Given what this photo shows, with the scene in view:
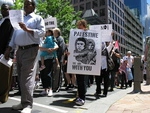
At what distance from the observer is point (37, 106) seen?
547cm

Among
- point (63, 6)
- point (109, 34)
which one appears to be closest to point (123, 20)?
point (63, 6)

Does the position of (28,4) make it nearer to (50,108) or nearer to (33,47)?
(33,47)

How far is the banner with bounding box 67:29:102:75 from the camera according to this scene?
6.12 meters

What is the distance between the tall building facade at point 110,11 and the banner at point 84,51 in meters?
88.1

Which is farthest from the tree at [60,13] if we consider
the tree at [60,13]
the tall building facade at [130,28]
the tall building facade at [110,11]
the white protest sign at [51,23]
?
the tall building facade at [130,28]

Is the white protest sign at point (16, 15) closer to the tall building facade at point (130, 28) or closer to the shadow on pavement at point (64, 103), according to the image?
the shadow on pavement at point (64, 103)

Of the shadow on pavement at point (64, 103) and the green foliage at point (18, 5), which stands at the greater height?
the green foliage at point (18, 5)

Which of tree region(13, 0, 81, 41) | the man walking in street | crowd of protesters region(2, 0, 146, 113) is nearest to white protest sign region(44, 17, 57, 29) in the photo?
crowd of protesters region(2, 0, 146, 113)

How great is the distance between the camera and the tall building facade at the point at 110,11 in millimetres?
95562

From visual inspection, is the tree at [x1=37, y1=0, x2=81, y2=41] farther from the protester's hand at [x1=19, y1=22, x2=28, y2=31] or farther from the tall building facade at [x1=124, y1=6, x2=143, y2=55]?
the tall building facade at [x1=124, y1=6, x2=143, y2=55]

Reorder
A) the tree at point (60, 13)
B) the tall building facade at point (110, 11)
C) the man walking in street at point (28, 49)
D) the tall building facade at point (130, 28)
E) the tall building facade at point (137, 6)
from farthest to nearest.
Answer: the tall building facade at point (137, 6)
the tall building facade at point (130, 28)
the tall building facade at point (110, 11)
the tree at point (60, 13)
the man walking in street at point (28, 49)

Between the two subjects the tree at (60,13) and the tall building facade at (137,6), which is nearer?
the tree at (60,13)

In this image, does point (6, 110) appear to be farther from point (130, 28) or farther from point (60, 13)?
point (130, 28)

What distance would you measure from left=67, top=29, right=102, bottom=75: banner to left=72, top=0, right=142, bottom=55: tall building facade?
88.1 meters
